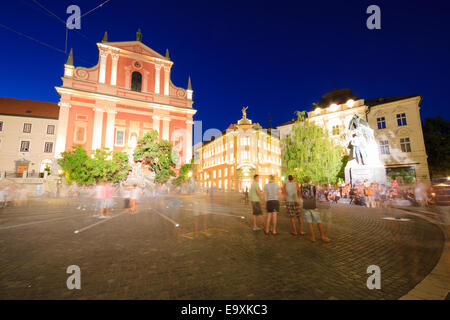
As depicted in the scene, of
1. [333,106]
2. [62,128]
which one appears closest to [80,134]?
[62,128]

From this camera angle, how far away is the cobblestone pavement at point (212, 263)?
2.99 m

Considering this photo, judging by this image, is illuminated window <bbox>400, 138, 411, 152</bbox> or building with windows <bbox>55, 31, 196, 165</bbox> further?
illuminated window <bbox>400, 138, 411, 152</bbox>

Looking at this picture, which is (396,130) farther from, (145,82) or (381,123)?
(145,82)

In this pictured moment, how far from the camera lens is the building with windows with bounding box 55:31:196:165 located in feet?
82.3

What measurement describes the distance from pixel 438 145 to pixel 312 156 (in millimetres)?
22642

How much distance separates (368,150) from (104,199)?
62.9 feet

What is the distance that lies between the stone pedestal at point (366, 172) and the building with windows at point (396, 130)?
30.6 ft

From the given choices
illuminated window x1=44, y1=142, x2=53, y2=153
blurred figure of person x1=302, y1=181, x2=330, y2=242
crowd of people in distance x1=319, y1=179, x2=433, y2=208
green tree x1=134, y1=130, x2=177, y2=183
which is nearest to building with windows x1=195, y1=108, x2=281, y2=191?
green tree x1=134, y1=130, x2=177, y2=183

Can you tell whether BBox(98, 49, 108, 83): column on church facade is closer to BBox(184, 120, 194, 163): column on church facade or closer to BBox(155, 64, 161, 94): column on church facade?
BBox(155, 64, 161, 94): column on church facade

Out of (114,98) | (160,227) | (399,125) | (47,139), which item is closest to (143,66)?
(114,98)

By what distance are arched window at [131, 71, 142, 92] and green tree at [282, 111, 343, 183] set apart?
22.3 metres

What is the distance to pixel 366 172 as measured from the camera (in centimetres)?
1664

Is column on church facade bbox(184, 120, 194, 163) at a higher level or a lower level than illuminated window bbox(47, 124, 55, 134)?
lower

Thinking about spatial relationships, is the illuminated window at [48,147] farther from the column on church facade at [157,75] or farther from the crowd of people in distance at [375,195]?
the crowd of people in distance at [375,195]
